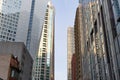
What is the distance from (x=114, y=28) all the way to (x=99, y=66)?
12.2 metres

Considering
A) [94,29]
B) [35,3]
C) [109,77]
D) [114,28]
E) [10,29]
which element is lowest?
[109,77]

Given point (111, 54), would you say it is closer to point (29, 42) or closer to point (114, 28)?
point (114, 28)

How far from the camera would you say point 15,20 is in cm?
18125

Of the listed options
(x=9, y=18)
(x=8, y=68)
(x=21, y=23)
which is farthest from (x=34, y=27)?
(x=8, y=68)

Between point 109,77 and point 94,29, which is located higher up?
point 94,29

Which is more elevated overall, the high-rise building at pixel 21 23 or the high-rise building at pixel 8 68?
the high-rise building at pixel 21 23

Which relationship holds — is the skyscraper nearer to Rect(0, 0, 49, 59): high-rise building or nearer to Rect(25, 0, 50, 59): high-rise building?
Rect(0, 0, 49, 59): high-rise building

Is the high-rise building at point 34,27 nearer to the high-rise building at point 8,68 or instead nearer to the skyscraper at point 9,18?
the skyscraper at point 9,18

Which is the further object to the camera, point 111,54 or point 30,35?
point 30,35

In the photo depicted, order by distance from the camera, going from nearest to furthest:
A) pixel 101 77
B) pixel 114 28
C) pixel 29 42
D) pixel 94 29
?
pixel 114 28 < pixel 101 77 < pixel 94 29 < pixel 29 42

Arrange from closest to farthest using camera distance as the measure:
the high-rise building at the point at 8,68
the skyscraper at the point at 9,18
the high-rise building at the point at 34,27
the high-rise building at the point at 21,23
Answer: the high-rise building at the point at 8,68, the skyscraper at the point at 9,18, the high-rise building at the point at 21,23, the high-rise building at the point at 34,27

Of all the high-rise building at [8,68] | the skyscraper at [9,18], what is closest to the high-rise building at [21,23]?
the skyscraper at [9,18]

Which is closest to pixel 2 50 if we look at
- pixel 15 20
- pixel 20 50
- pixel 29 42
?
pixel 20 50

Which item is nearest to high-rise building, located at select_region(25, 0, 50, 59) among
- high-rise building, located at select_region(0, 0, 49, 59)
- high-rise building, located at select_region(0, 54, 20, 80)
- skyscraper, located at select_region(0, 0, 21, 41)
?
high-rise building, located at select_region(0, 0, 49, 59)
